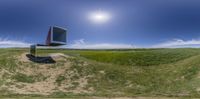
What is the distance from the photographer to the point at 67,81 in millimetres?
40062

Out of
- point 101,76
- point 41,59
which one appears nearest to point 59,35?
point 41,59

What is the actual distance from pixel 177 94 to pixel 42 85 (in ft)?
50.7

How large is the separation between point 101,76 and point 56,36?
10138 mm

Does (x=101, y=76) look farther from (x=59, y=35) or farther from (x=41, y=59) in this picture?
(x=41, y=59)

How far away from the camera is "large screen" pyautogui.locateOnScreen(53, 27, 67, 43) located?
47094 millimetres

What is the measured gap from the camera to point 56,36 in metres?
47.5

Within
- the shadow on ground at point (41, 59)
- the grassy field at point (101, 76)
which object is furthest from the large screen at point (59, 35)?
the shadow on ground at point (41, 59)

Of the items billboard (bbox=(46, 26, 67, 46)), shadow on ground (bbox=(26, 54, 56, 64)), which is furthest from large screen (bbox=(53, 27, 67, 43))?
shadow on ground (bbox=(26, 54, 56, 64))

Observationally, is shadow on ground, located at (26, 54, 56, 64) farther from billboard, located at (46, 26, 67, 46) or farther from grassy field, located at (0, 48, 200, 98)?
billboard, located at (46, 26, 67, 46)

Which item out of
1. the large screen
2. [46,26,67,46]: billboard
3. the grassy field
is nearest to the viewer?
the grassy field

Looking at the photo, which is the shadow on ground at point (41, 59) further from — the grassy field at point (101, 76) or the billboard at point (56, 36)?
the billboard at point (56, 36)

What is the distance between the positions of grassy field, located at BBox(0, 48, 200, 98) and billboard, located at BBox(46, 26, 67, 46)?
226cm

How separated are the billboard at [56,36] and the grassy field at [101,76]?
226cm

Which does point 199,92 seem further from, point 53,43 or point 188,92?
point 53,43
